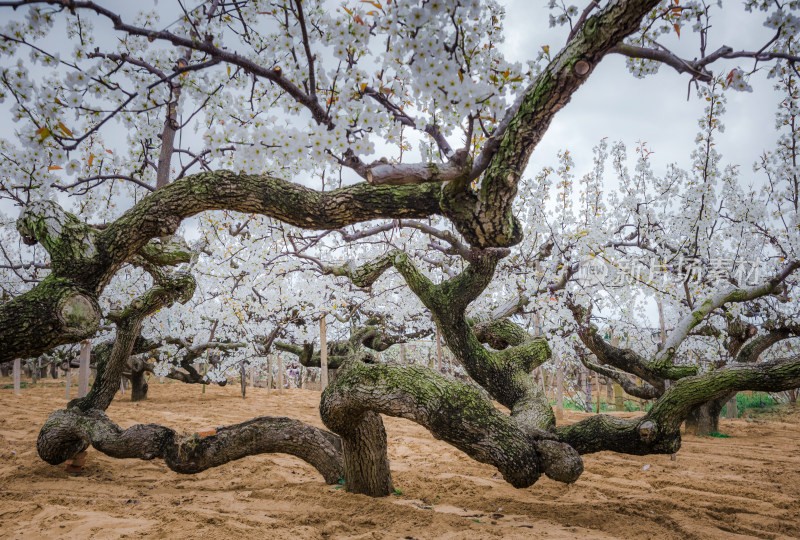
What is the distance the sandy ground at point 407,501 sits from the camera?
283 centimetres

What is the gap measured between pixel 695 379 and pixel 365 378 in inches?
110

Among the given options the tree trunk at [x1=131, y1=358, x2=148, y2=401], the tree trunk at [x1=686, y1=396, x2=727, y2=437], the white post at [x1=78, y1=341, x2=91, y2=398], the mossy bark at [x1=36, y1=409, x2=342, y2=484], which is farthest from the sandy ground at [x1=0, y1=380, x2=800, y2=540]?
the tree trunk at [x1=131, y1=358, x2=148, y2=401]

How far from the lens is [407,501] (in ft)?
11.5

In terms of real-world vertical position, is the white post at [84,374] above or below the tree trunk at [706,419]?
above

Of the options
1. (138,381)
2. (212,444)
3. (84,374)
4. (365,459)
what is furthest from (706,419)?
(138,381)

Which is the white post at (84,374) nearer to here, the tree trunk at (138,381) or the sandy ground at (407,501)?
the sandy ground at (407,501)

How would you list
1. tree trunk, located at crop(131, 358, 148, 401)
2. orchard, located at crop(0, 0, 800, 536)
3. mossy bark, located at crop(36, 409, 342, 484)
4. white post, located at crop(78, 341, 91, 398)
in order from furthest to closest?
tree trunk, located at crop(131, 358, 148, 401)
white post, located at crop(78, 341, 91, 398)
mossy bark, located at crop(36, 409, 342, 484)
orchard, located at crop(0, 0, 800, 536)

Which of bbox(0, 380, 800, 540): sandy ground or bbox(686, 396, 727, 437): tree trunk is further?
bbox(686, 396, 727, 437): tree trunk

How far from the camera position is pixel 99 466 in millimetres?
4613

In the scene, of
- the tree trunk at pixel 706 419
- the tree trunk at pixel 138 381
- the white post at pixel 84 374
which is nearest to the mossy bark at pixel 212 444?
the white post at pixel 84 374

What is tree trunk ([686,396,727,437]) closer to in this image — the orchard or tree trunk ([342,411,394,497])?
the orchard

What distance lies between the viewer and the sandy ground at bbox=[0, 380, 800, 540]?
2.83m

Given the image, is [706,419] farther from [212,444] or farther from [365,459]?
[212,444]

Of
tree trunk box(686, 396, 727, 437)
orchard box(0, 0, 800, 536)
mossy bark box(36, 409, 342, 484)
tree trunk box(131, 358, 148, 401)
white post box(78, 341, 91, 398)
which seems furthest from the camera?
tree trunk box(131, 358, 148, 401)
